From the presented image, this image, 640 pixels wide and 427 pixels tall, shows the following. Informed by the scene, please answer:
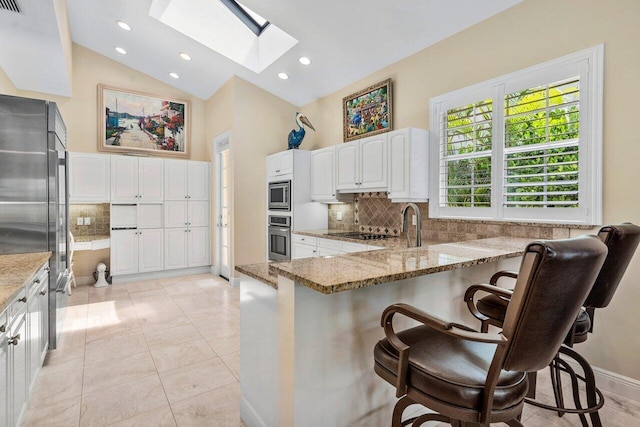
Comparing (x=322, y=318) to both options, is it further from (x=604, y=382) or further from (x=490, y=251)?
(x=604, y=382)

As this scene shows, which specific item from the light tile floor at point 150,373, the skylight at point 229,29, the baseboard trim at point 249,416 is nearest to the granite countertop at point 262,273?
the baseboard trim at point 249,416

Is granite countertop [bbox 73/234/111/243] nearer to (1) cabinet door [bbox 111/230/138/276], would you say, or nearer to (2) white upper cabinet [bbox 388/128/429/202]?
(1) cabinet door [bbox 111/230/138/276]

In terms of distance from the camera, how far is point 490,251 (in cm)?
197

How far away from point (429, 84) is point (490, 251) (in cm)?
214

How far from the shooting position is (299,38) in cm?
369

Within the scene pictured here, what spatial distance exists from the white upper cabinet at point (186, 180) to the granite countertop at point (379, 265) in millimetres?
4414

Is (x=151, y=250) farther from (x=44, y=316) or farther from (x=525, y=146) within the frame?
(x=525, y=146)

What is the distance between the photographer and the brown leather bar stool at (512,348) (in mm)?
964

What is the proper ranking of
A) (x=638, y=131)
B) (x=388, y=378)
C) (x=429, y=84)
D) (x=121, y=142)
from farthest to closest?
(x=121, y=142) < (x=429, y=84) < (x=638, y=131) < (x=388, y=378)

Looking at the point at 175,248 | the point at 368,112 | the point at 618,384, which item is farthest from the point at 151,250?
the point at 618,384

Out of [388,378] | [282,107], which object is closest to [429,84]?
[282,107]

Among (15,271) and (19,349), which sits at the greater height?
(15,271)

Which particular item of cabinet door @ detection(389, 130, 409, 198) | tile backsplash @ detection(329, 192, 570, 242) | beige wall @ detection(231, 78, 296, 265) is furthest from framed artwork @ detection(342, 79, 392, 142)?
beige wall @ detection(231, 78, 296, 265)

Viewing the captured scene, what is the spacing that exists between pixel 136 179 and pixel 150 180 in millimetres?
201
